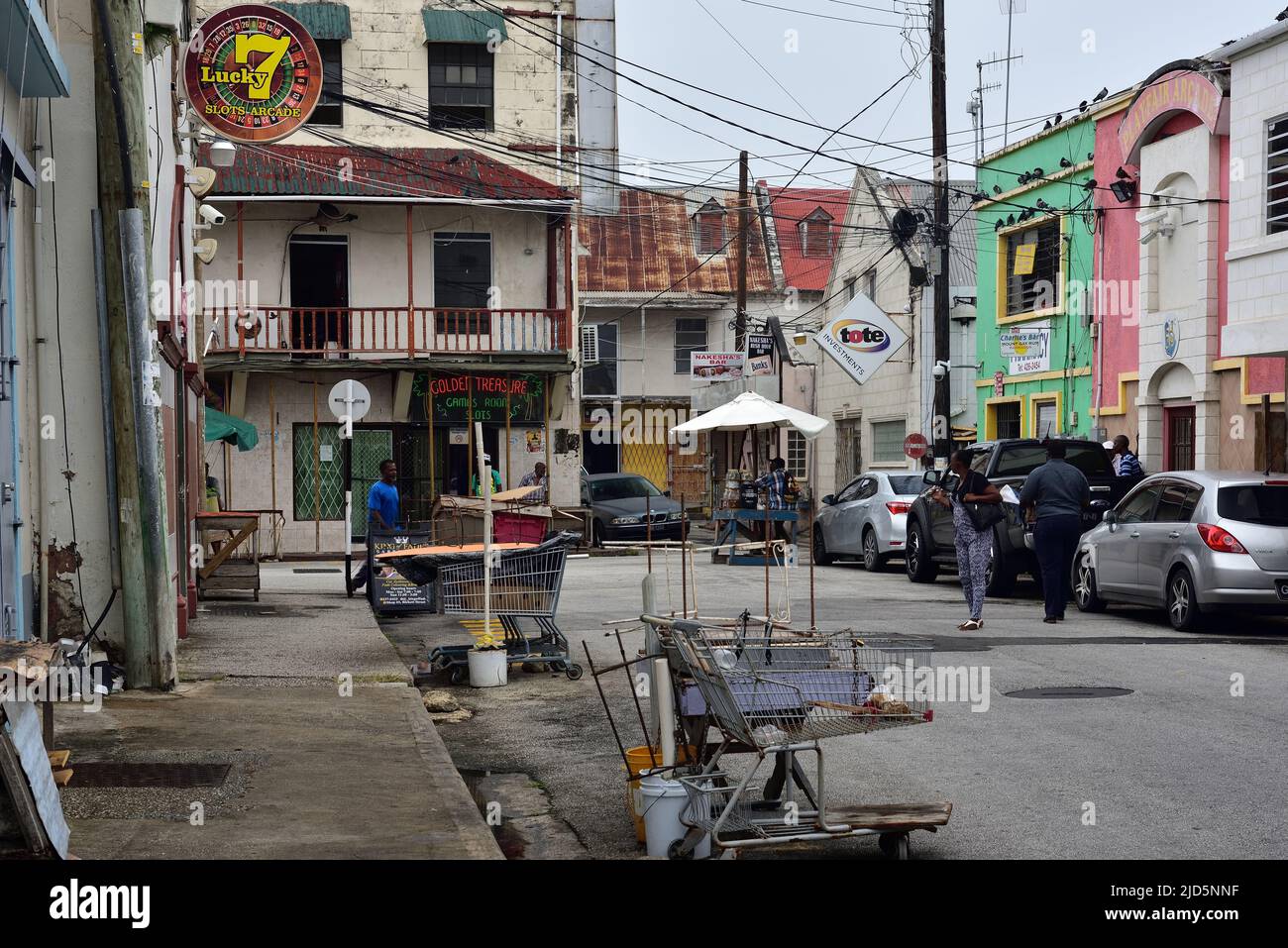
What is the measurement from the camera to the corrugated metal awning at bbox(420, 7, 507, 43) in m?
32.2

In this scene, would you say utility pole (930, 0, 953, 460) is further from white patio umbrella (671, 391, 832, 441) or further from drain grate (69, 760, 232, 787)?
drain grate (69, 760, 232, 787)

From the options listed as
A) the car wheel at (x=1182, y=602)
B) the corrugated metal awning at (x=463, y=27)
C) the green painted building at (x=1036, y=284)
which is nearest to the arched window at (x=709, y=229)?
the corrugated metal awning at (x=463, y=27)

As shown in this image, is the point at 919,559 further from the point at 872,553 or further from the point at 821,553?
the point at 821,553

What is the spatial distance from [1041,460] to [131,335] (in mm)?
12732

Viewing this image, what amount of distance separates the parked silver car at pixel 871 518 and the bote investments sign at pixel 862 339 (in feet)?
5.71

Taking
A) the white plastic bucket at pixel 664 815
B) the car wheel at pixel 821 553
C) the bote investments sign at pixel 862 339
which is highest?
the bote investments sign at pixel 862 339

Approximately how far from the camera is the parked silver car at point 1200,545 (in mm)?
13773

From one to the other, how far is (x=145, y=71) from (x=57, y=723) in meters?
6.21

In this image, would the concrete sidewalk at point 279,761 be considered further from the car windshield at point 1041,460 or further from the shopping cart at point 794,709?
the car windshield at point 1041,460

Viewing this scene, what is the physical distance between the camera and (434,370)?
102ft

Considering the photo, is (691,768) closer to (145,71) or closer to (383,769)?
(383,769)

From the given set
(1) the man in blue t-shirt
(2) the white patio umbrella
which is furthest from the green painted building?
(1) the man in blue t-shirt

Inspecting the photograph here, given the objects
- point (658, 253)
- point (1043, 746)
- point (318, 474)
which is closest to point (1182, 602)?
point (1043, 746)
